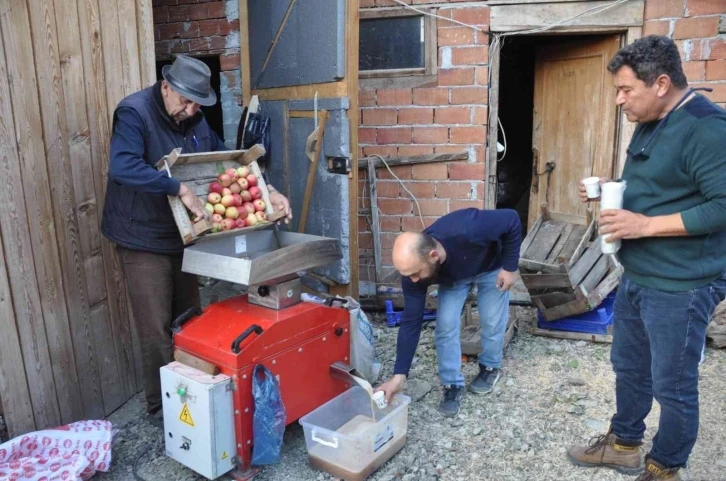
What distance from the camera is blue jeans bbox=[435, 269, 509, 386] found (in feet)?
11.5

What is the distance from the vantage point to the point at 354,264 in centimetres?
453

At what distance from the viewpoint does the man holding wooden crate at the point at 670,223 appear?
7.14 ft

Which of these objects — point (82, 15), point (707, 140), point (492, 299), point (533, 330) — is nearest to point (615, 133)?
point (533, 330)

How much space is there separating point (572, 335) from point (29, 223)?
140 inches

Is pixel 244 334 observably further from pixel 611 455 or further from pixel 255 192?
pixel 611 455

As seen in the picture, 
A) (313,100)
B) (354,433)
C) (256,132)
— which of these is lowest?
(354,433)

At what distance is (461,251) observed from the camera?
329cm

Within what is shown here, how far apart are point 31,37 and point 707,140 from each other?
3.00 metres

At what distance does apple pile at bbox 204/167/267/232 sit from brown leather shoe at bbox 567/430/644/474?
200 centimetres

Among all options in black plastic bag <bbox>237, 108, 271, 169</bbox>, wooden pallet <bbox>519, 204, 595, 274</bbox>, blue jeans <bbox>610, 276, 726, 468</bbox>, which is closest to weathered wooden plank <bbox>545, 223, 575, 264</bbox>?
wooden pallet <bbox>519, 204, 595, 274</bbox>

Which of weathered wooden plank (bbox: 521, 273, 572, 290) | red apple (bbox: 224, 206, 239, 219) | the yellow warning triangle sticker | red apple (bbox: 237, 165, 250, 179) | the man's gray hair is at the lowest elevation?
the yellow warning triangle sticker

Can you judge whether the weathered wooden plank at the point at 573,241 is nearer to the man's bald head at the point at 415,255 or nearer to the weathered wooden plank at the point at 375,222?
the weathered wooden plank at the point at 375,222

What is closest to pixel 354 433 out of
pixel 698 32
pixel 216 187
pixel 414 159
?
pixel 216 187

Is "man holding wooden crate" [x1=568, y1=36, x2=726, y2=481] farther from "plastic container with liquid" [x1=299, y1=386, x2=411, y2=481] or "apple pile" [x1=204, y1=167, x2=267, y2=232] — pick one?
"apple pile" [x1=204, y1=167, x2=267, y2=232]
